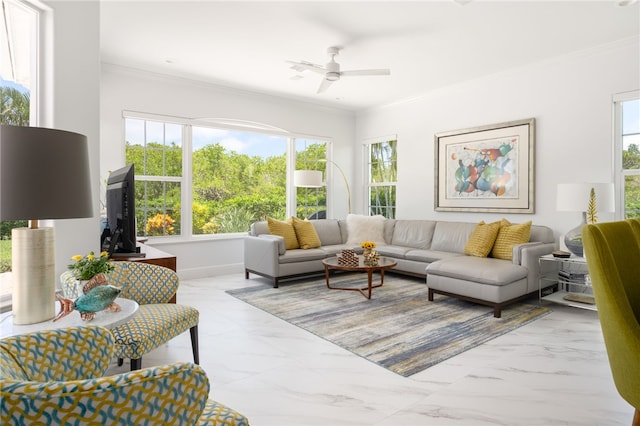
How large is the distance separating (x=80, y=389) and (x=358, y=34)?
3.87 meters

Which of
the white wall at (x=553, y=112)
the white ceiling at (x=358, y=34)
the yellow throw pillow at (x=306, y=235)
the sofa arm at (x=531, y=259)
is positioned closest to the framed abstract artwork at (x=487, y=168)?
the white wall at (x=553, y=112)

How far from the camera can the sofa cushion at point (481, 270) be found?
142 inches

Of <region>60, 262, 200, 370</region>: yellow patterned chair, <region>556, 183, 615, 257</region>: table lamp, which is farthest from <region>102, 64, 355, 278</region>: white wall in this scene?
<region>556, 183, 615, 257</region>: table lamp

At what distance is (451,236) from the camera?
17.3 ft

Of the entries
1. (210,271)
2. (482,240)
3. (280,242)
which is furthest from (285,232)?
(482,240)

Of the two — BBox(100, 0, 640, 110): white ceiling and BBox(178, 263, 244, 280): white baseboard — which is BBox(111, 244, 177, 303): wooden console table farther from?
BBox(178, 263, 244, 280): white baseboard

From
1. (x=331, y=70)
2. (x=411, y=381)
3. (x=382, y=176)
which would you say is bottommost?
(x=411, y=381)

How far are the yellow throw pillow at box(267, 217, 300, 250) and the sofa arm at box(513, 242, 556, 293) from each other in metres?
2.79

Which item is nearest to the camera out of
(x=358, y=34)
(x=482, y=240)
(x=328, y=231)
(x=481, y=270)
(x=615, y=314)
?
(x=615, y=314)

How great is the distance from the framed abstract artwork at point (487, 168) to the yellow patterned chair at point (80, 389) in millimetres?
4827

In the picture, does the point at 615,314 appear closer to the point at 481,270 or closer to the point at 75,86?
the point at 481,270

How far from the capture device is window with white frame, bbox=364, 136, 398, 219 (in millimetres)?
6625

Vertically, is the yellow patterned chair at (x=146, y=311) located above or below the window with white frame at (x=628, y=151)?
below

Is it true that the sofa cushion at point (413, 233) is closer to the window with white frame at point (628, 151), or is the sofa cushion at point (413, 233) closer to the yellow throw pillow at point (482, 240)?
the yellow throw pillow at point (482, 240)
